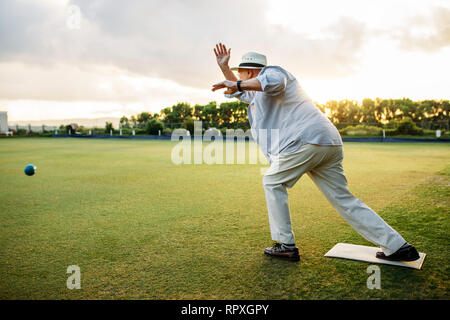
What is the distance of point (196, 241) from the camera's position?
12.9 ft

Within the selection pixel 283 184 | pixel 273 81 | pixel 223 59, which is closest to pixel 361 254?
pixel 283 184

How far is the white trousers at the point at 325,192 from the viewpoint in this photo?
10.4 feet

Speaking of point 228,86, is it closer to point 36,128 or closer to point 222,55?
point 222,55

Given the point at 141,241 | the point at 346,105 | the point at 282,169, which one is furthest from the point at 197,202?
the point at 346,105

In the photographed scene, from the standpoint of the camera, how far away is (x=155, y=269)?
3.15 metres

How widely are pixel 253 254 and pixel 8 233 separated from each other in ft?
9.65

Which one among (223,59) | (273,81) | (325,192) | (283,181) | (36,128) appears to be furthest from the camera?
(36,128)

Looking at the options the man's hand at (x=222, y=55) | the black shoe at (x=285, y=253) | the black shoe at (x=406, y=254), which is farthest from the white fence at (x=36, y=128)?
the black shoe at (x=406, y=254)

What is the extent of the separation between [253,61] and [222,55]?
0.52m

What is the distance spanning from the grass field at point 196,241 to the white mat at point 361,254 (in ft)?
0.25

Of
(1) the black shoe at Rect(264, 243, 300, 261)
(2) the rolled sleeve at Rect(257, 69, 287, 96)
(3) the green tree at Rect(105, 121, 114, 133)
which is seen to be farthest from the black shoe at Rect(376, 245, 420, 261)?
(3) the green tree at Rect(105, 121, 114, 133)

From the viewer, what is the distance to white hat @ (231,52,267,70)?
134 inches

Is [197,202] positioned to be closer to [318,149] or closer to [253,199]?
[253,199]

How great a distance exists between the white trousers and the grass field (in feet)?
0.88
